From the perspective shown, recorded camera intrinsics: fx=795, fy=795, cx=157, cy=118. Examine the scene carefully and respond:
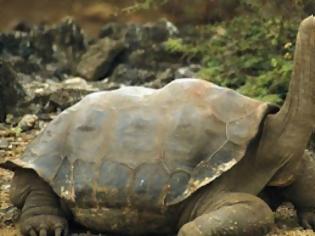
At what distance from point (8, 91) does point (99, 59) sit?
318 cm

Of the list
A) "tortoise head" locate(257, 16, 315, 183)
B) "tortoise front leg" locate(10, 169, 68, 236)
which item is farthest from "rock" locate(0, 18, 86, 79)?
"tortoise head" locate(257, 16, 315, 183)

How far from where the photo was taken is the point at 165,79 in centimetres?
956

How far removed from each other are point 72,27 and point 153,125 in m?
8.34

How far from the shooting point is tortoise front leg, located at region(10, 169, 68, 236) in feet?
14.1

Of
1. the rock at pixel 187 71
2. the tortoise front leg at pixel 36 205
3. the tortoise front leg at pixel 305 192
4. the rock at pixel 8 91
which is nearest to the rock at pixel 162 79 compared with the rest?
the rock at pixel 187 71

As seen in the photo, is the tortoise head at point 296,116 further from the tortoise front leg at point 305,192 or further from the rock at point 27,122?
the rock at point 27,122

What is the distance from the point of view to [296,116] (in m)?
4.04

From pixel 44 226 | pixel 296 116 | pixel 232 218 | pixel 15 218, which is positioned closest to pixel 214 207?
pixel 232 218

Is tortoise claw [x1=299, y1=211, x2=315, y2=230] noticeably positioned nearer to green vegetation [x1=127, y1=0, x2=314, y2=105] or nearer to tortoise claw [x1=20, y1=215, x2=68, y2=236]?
tortoise claw [x1=20, y1=215, x2=68, y2=236]

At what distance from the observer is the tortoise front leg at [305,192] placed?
171 inches

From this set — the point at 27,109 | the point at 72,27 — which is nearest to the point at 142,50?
the point at 72,27

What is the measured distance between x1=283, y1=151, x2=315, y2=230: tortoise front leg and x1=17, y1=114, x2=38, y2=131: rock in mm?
3239

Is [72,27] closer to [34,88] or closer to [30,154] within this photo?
[34,88]

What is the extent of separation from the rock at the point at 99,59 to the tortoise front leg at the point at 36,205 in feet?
19.4
